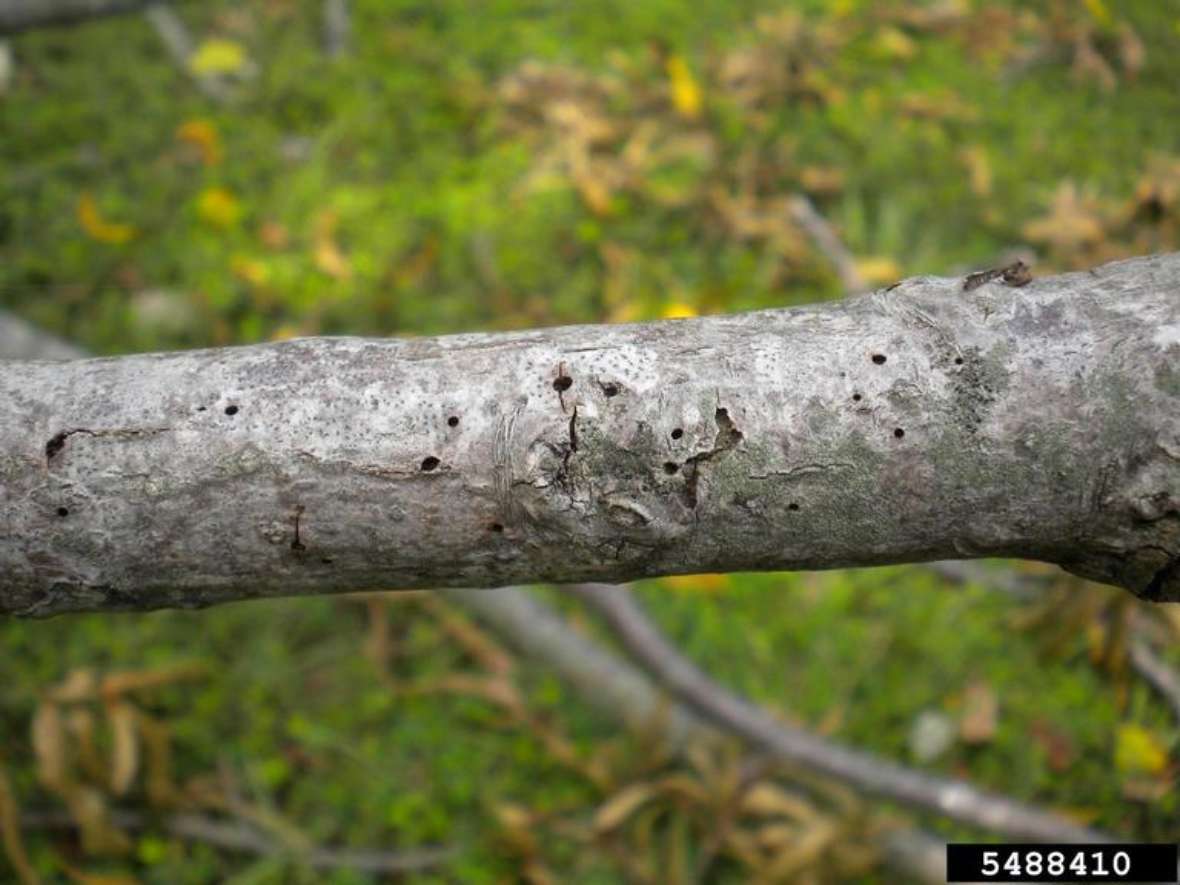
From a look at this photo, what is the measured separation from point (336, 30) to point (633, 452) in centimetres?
305

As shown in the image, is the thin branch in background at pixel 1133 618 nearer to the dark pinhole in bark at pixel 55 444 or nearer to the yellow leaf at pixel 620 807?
the yellow leaf at pixel 620 807

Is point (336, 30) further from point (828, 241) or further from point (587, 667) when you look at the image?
point (587, 667)

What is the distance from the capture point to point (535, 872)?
2.01 m

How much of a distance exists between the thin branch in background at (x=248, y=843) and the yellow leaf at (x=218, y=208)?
170 cm

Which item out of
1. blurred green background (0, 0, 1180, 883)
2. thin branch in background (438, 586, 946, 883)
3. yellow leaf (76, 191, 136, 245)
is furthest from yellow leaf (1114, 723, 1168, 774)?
yellow leaf (76, 191, 136, 245)

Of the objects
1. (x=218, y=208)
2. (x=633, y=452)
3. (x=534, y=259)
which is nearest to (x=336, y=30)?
(x=218, y=208)

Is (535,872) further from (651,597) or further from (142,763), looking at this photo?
(142,763)

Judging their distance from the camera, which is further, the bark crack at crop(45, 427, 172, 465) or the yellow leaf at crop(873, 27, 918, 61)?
the yellow leaf at crop(873, 27, 918, 61)

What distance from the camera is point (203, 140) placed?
318cm

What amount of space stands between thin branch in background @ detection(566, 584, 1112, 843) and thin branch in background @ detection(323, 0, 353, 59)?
2168mm

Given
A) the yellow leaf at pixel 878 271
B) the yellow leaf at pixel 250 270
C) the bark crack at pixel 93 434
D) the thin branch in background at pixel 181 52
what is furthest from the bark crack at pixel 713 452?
the thin branch in background at pixel 181 52

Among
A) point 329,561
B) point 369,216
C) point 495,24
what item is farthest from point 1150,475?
point 495,24

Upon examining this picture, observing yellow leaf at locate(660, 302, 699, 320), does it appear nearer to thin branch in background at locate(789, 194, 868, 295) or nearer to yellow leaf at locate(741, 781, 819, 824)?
thin branch in background at locate(789, 194, 868, 295)

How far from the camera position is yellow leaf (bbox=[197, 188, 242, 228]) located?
3023 millimetres
